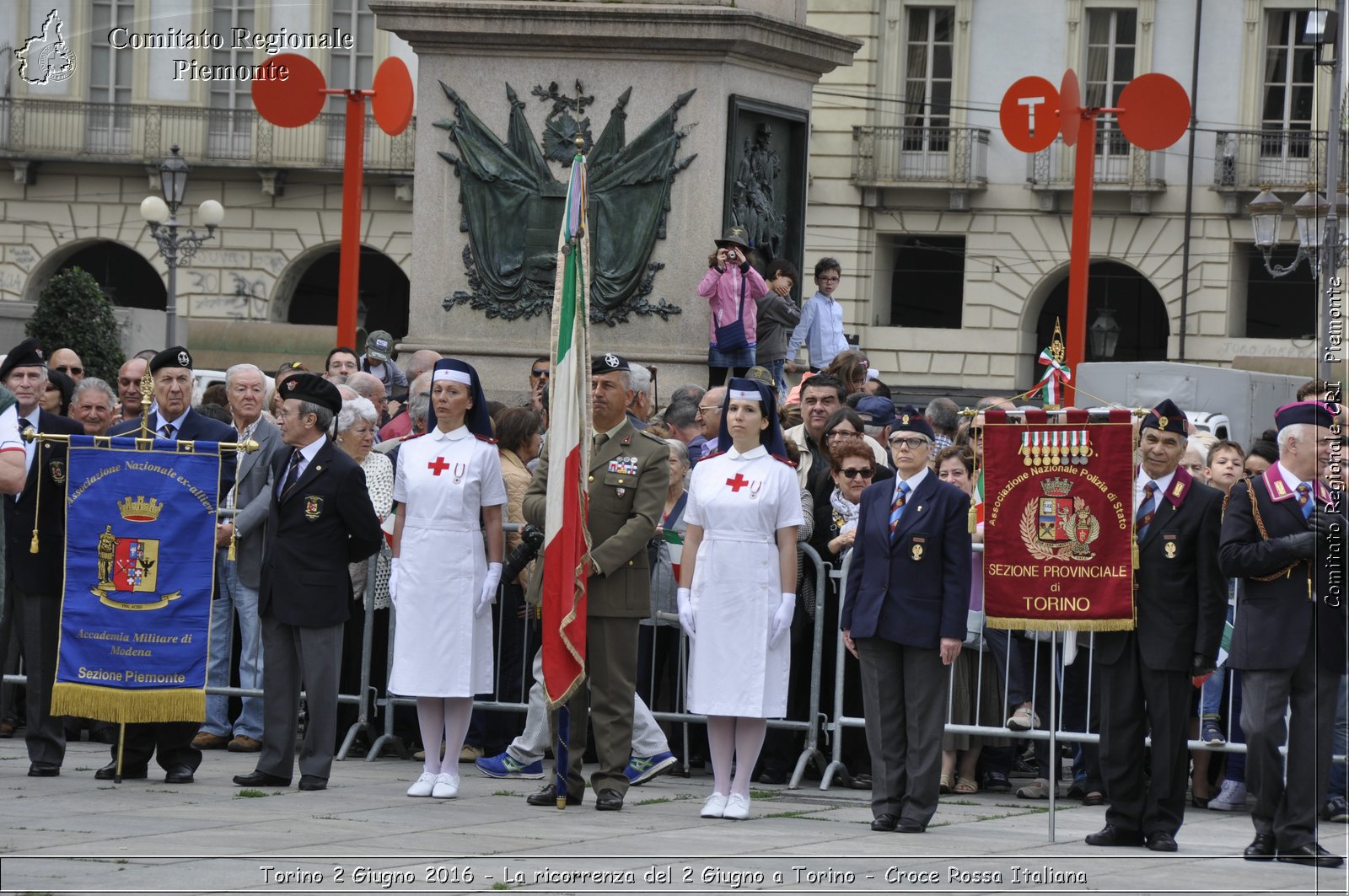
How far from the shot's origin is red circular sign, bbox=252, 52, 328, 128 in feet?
55.3

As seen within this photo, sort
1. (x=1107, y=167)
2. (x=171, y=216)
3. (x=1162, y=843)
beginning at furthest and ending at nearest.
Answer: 1. (x=1107, y=167)
2. (x=171, y=216)
3. (x=1162, y=843)

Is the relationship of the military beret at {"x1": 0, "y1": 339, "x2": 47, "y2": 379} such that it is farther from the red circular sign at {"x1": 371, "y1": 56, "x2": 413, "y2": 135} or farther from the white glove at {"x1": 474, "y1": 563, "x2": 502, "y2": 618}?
the red circular sign at {"x1": 371, "y1": 56, "x2": 413, "y2": 135}

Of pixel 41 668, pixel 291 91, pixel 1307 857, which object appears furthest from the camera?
pixel 291 91

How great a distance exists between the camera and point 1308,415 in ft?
29.5

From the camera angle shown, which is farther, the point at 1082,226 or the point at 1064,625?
the point at 1082,226

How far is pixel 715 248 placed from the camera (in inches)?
601

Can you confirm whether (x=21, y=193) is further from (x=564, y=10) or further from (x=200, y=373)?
(x=564, y=10)

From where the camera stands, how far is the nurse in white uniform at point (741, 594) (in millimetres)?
10047

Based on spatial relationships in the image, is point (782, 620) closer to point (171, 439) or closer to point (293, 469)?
point (293, 469)

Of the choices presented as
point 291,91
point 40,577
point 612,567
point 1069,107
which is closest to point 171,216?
point 291,91

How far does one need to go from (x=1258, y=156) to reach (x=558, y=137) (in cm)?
2692

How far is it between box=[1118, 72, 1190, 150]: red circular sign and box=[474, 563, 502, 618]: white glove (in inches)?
343

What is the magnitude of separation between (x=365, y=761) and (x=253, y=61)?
29.8 m

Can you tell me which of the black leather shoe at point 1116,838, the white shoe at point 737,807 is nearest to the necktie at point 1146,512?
the black leather shoe at point 1116,838
